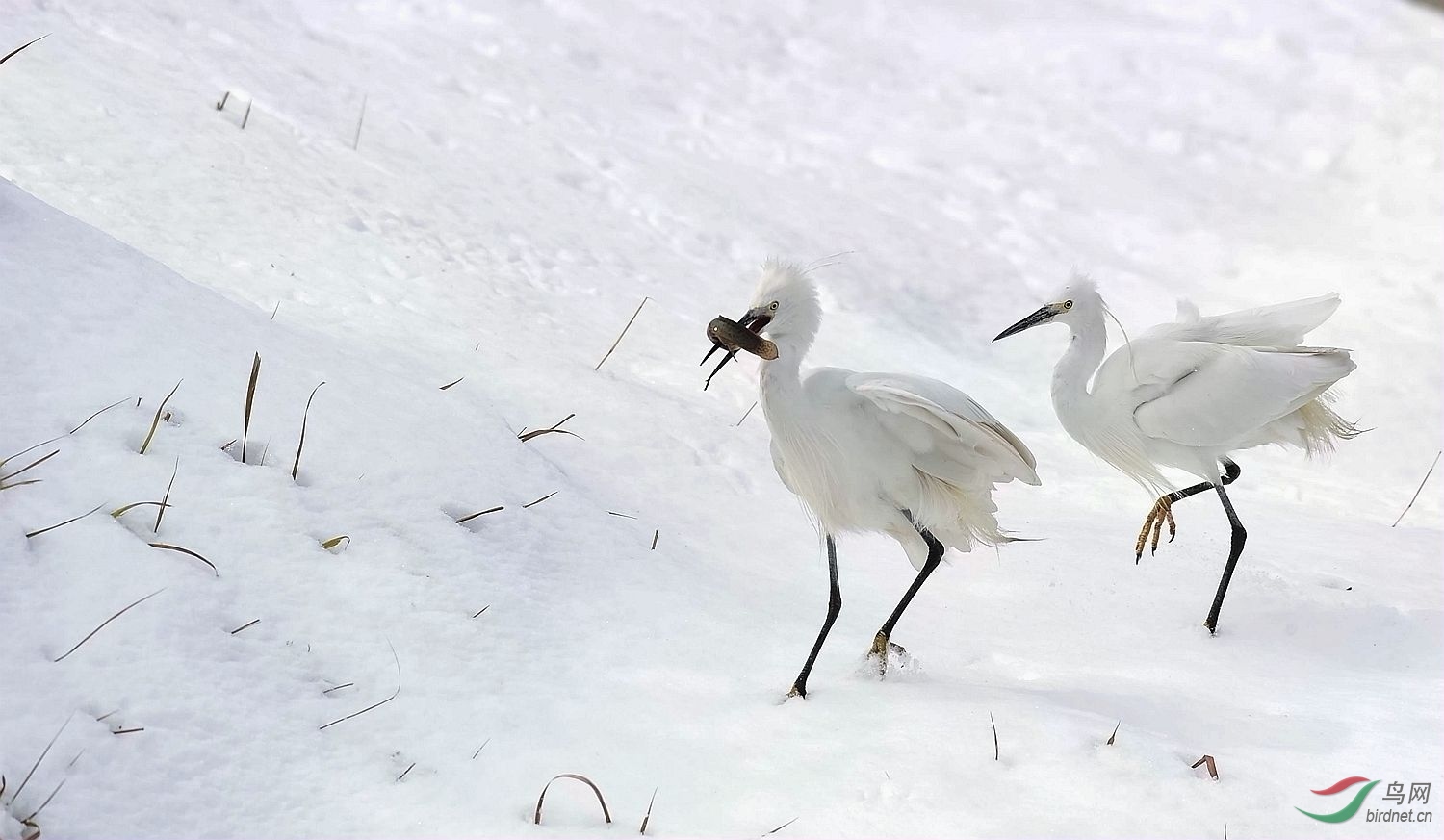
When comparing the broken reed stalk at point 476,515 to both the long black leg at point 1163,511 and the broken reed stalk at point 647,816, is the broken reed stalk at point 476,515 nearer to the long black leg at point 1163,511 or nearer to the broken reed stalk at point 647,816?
the broken reed stalk at point 647,816

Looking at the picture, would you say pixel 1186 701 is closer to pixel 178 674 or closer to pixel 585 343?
pixel 178 674

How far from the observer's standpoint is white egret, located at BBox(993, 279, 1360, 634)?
4.15 meters

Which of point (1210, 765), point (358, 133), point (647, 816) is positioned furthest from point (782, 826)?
point (358, 133)

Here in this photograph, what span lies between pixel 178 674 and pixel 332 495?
74cm

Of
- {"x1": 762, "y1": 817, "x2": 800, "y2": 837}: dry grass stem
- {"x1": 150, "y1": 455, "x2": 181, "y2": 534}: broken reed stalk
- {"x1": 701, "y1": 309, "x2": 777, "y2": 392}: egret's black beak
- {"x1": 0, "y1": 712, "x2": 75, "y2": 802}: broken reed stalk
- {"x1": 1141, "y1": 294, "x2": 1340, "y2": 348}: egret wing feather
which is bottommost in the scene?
{"x1": 0, "y1": 712, "x2": 75, "y2": 802}: broken reed stalk

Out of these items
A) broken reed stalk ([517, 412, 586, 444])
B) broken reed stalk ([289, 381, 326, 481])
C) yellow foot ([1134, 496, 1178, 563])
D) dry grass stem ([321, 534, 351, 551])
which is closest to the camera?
dry grass stem ([321, 534, 351, 551])

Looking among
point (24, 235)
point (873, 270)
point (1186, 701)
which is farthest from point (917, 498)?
point (873, 270)

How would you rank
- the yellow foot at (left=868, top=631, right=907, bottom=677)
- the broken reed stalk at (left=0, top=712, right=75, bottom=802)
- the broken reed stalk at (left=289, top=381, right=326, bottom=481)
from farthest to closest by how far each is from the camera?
the yellow foot at (left=868, top=631, right=907, bottom=677) < the broken reed stalk at (left=289, top=381, right=326, bottom=481) < the broken reed stalk at (left=0, top=712, right=75, bottom=802)

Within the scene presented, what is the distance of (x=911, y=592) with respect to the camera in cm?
336

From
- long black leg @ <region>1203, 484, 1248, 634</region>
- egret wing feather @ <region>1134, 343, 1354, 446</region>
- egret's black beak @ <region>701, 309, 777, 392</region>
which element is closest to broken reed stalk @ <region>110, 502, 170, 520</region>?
egret's black beak @ <region>701, 309, 777, 392</region>

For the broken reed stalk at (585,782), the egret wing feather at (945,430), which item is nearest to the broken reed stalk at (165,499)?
the broken reed stalk at (585,782)

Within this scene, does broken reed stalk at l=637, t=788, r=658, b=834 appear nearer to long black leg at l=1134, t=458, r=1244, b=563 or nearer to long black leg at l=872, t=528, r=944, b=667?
long black leg at l=872, t=528, r=944, b=667

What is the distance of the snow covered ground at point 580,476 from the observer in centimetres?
247

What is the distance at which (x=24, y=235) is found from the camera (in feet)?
10.5
